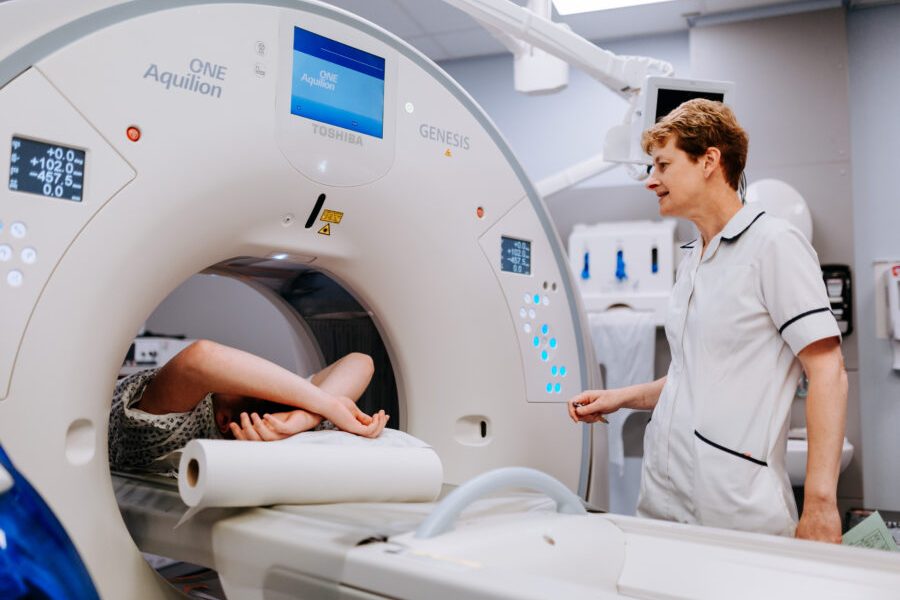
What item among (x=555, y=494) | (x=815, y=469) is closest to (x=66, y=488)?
(x=555, y=494)

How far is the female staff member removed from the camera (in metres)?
1.26

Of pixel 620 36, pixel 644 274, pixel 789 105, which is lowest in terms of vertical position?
pixel 644 274

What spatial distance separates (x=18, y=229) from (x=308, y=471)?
1.57 ft

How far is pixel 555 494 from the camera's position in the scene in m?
1.04

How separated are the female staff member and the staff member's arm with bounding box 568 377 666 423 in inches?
2.5

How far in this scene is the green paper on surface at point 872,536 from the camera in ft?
3.72

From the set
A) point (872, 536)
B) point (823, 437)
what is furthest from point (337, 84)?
point (872, 536)

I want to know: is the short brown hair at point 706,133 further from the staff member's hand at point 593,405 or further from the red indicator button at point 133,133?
the red indicator button at point 133,133

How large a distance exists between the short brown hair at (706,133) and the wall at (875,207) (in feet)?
6.64

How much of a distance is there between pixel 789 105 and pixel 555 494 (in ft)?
8.83

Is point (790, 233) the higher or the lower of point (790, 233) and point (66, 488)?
the higher

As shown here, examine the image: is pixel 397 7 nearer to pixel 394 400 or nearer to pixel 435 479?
pixel 394 400

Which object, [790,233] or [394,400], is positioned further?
[394,400]

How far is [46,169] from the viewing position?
1.02 meters
